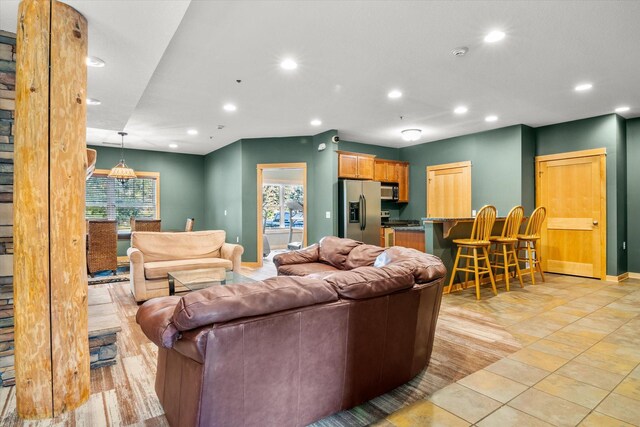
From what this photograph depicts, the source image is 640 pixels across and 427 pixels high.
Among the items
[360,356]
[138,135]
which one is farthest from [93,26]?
[138,135]

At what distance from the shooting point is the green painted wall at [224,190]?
7.19 meters

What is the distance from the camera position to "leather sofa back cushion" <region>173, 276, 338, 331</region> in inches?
51.7

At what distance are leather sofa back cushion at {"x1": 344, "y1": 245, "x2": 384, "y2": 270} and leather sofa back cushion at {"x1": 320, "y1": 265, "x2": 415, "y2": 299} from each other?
167 cm

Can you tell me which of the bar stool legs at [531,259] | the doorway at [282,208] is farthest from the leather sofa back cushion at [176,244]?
the doorway at [282,208]

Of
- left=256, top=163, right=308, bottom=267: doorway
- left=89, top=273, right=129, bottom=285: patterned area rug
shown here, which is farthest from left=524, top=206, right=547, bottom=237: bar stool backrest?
left=89, top=273, right=129, bottom=285: patterned area rug

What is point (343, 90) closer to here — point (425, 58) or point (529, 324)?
point (425, 58)

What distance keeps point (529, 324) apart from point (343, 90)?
10.7 feet

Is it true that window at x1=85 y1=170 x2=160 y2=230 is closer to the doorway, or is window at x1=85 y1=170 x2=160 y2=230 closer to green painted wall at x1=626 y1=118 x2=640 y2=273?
the doorway

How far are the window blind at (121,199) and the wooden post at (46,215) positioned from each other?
6.80 metres

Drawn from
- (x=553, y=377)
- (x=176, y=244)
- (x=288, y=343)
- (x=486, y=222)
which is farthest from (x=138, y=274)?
(x=486, y=222)

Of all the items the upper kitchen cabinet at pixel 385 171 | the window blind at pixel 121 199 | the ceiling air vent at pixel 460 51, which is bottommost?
the window blind at pixel 121 199

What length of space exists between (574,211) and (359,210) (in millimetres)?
3534

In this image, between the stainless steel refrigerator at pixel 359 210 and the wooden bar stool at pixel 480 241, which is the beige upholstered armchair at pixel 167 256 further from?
the wooden bar stool at pixel 480 241

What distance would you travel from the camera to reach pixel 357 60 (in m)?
3.39
